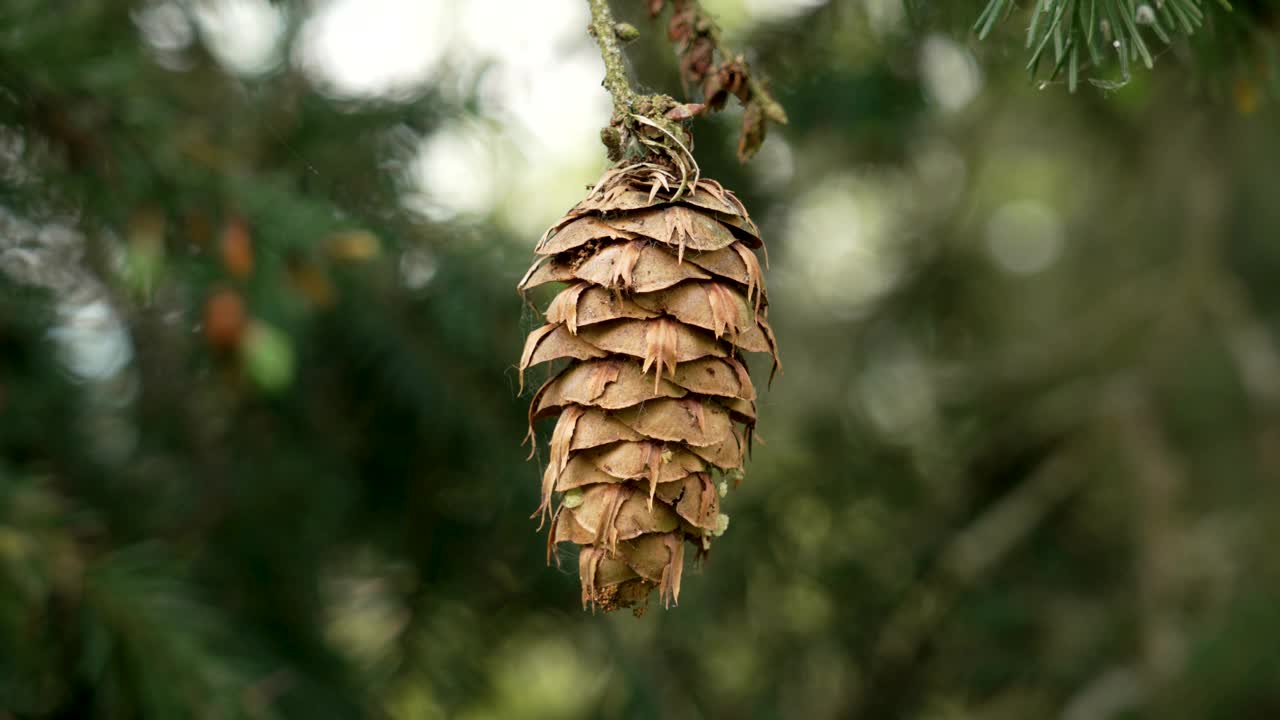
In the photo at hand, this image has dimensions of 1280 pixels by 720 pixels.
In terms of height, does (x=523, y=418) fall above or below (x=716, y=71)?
above

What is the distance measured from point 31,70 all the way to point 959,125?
2793 mm

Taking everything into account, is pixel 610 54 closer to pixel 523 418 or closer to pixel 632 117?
pixel 632 117

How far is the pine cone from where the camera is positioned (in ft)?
2.66

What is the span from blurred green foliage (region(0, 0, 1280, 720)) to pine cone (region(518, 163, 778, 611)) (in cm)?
45

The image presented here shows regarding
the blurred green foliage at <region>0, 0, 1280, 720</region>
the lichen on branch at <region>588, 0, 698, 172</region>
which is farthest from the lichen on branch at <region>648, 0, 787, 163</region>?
the blurred green foliage at <region>0, 0, 1280, 720</region>

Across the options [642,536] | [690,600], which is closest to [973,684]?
[690,600]

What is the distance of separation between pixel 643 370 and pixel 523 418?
1.19 m

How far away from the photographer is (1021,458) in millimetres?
3088

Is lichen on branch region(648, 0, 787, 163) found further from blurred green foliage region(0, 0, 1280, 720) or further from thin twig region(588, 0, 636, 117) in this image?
blurred green foliage region(0, 0, 1280, 720)

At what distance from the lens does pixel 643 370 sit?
797mm

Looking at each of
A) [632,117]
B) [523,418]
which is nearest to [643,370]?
[632,117]

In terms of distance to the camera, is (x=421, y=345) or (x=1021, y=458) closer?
(x=421, y=345)

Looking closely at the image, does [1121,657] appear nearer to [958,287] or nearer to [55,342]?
[958,287]

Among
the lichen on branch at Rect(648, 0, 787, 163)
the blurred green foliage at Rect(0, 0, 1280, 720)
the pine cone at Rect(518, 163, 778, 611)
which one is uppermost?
the blurred green foliage at Rect(0, 0, 1280, 720)
